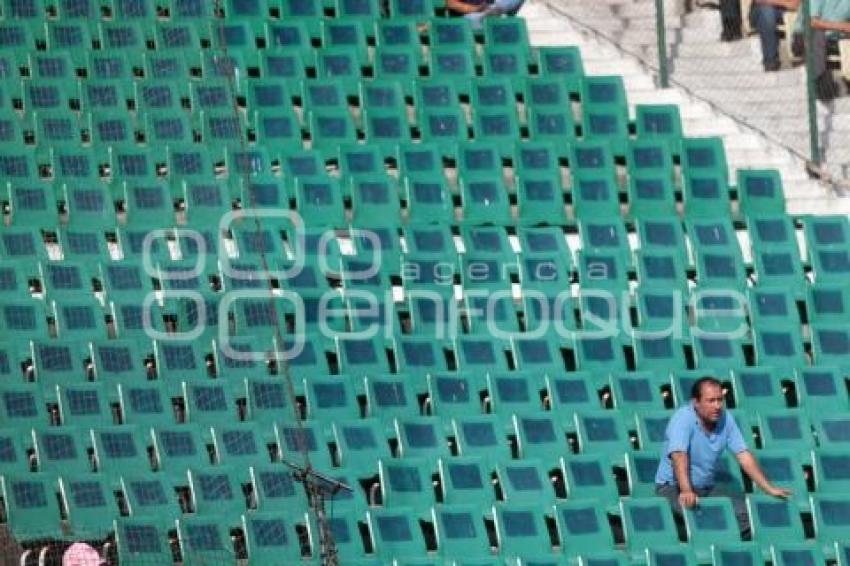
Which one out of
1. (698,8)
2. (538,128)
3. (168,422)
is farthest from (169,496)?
(698,8)

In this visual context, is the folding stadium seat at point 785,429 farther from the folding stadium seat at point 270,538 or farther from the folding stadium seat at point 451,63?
the folding stadium seat at point 451,63

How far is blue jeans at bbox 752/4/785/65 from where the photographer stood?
19438 millimetres

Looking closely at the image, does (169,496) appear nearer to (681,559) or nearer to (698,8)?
(681,559)

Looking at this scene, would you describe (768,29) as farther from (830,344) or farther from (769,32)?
(830,344)

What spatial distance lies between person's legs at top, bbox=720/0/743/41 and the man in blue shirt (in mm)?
5184

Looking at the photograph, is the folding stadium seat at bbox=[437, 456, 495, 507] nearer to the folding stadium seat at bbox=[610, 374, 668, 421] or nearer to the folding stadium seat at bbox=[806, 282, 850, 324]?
the folding stadium seat at bbox=[610, 374, 668, 421]

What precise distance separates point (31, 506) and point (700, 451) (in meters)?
3.08

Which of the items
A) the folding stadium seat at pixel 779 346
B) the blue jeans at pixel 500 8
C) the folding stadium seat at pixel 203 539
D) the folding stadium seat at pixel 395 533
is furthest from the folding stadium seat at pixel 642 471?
the blue jeans at pixel 500 8

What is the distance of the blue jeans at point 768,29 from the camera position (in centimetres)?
1944

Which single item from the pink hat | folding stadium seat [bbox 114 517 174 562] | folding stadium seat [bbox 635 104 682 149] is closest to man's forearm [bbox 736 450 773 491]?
folding stadium seat [bbox 114 517 174 562]

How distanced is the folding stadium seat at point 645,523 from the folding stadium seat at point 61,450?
101 inches

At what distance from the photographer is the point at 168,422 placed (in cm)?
1595

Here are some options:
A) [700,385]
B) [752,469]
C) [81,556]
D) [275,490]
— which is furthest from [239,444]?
[752,469]

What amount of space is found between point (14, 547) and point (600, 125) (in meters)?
5.08
